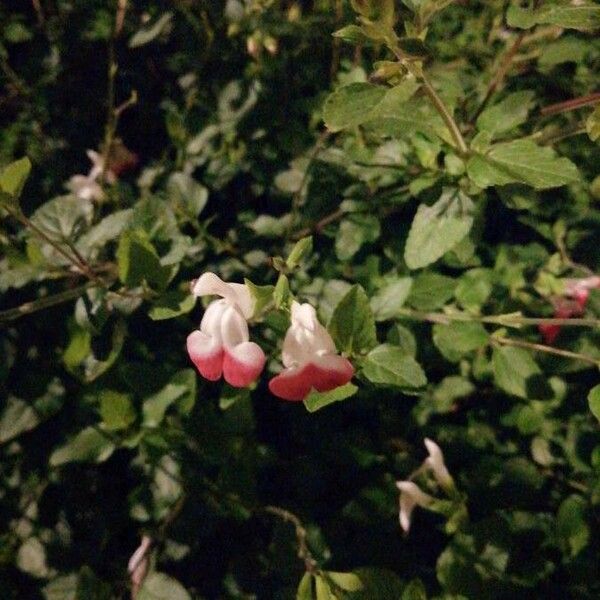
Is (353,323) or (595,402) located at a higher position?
(353,323)

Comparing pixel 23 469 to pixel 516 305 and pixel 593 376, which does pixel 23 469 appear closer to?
pixel 516 305

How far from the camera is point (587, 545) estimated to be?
3.23 ft

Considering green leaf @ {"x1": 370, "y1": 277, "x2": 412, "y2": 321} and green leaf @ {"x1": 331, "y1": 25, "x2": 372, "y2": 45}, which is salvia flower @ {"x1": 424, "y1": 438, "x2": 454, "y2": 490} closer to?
green leaf @ {"x1": 370, "y1": 277, "x2": 412, "y2": 321}

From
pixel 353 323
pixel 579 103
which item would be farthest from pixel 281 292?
pixel 579 103

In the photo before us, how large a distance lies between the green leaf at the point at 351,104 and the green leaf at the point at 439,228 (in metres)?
0.20

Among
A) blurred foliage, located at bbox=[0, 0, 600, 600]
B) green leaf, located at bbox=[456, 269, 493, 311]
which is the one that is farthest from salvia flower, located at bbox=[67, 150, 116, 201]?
green leaf, located at bbox=[456, 269, 493, 311]

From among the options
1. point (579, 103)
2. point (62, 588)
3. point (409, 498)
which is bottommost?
point (62, 588)

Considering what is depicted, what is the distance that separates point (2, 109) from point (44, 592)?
108cm

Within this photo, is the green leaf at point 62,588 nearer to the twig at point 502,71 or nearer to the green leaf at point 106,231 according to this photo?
the green leaf at point 106,231

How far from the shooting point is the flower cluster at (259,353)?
603mm

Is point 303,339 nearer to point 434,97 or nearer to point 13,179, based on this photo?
point 434,97

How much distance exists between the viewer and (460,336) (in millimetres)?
946

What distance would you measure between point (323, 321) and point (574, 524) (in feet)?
1.73

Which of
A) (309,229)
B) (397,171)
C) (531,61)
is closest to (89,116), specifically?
(309,229)
